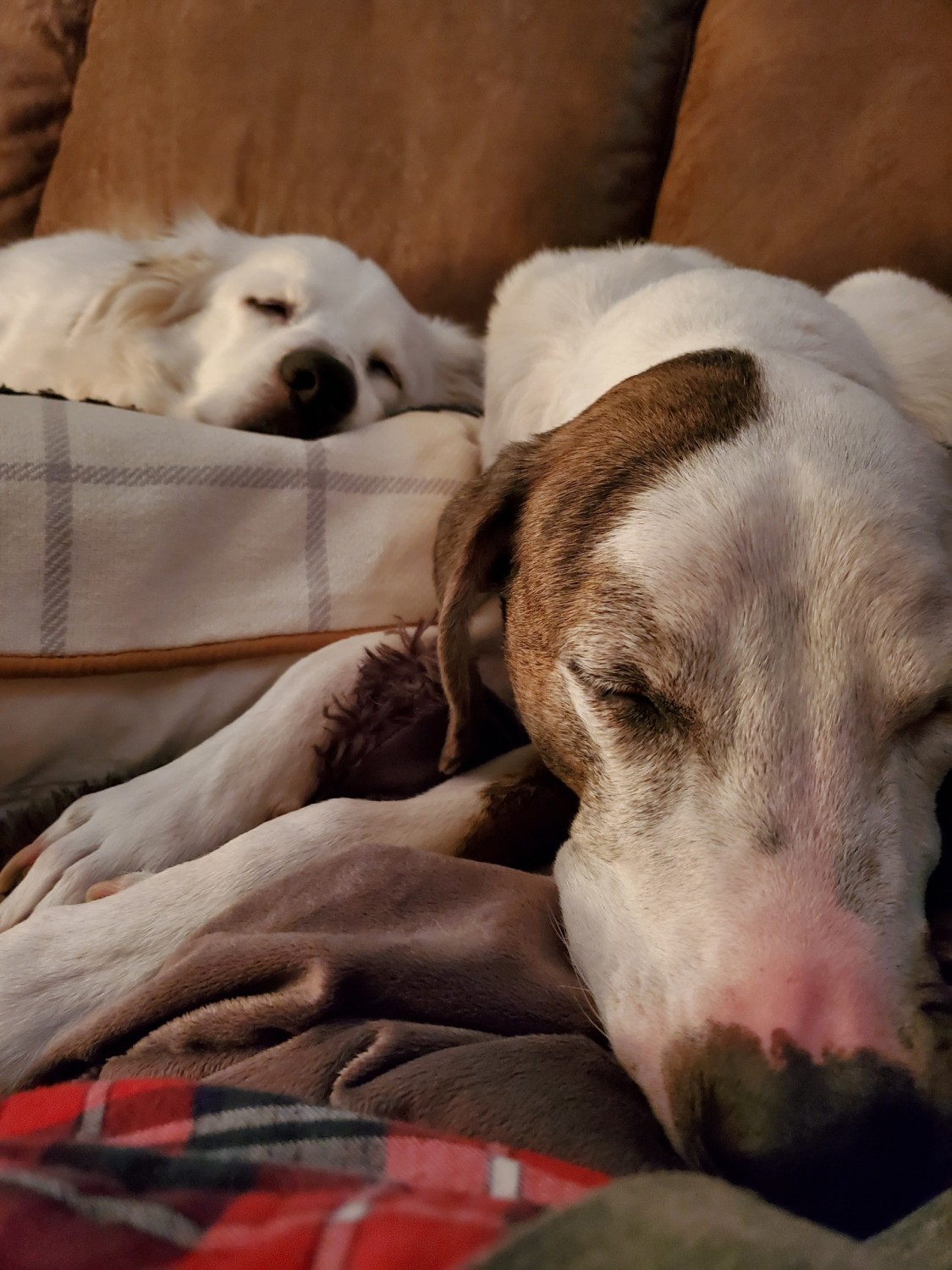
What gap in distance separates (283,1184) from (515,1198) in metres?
0.15

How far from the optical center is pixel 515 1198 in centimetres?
55

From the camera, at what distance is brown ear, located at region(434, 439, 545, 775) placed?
120 centimetres

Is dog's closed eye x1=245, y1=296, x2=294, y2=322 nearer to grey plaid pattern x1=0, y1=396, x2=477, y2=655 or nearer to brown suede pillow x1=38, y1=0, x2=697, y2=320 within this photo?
brown suede pillow x1=38, y1=0, x2=697, y2=320

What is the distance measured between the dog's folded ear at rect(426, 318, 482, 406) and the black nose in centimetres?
52

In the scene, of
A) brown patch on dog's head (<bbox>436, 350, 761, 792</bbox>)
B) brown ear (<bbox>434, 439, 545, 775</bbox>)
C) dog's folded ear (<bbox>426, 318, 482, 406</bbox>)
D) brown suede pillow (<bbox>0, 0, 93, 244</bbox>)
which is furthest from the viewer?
brown suede pillow (<bbox>0, 0, 93, 244</bbox>)

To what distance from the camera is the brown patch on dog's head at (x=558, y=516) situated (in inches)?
41.0

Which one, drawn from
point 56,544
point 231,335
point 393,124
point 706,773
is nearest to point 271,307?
point 231,335

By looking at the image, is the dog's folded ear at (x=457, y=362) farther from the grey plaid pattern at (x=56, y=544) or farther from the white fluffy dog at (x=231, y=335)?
the grey plaid pattern at (x=56, y=544)

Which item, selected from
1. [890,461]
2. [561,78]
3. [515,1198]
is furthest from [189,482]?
[561,78]

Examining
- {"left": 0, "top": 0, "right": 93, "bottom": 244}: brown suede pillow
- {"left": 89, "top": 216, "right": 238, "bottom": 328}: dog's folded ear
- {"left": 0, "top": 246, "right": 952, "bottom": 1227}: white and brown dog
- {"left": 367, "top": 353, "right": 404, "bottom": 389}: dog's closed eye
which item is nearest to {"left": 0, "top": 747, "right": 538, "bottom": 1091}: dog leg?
{"left": 0, "top": 246, "right": 952, "bottom": 1227}: white and brown dog

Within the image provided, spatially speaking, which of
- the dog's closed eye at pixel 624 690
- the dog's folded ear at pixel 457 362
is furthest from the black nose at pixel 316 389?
the dog's closed eye at pixel 624 690

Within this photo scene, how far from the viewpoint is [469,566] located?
1.22 m

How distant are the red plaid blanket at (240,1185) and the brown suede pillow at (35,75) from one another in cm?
323

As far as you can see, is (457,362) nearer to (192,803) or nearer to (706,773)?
(192,803)
